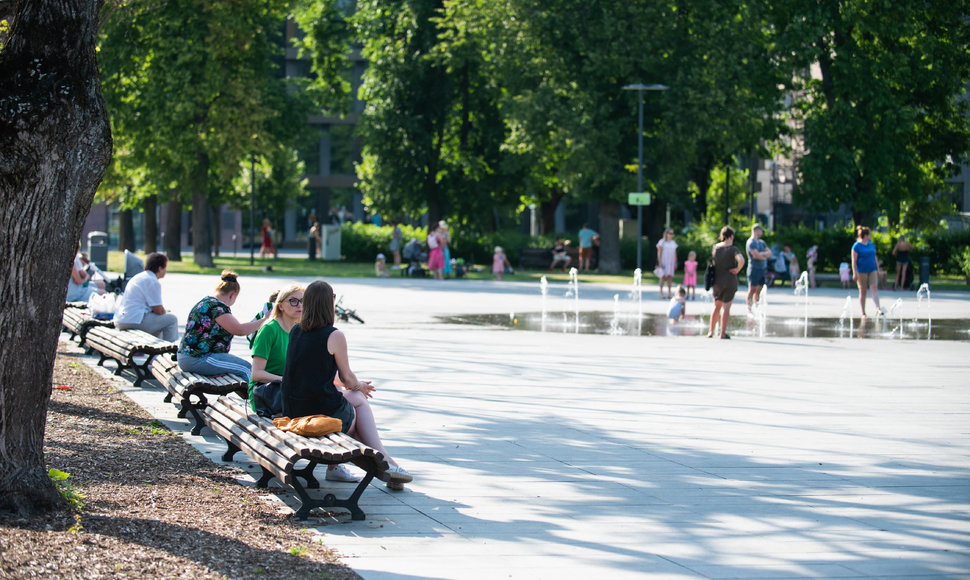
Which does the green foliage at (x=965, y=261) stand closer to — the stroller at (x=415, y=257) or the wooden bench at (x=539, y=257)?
the wooden bench at (x=539, y=257)

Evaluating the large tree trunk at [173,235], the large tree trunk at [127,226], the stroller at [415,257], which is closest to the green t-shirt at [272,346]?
the stroller at [415,257]

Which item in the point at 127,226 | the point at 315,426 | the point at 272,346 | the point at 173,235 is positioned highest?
the point at 127,226

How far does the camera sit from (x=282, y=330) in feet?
27.2

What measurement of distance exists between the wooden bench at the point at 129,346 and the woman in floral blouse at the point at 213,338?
152 cm

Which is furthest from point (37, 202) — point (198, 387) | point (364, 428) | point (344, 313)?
point (344, 313)

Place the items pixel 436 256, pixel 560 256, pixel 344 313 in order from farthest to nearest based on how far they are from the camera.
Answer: pixel 560 256 → pixel 436 256 → pixel 344 313

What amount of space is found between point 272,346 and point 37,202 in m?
2.37

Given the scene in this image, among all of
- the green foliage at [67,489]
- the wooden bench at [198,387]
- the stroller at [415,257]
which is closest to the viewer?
the green foliage at [67,489]

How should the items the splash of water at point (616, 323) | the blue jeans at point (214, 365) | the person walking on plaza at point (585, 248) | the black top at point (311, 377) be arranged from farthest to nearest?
the person walking on plaza at point (585, 248), the splash of water at point (616, 323), the blue jeans at point (214, 365), the black top at point (311, 377)

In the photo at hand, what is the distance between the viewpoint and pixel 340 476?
7.71 metres

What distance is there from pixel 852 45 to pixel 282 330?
A: 34.7 meters

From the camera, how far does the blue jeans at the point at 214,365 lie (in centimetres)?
975

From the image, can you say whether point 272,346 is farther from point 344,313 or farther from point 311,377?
point 344,313

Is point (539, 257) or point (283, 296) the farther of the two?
point (539, 257)
